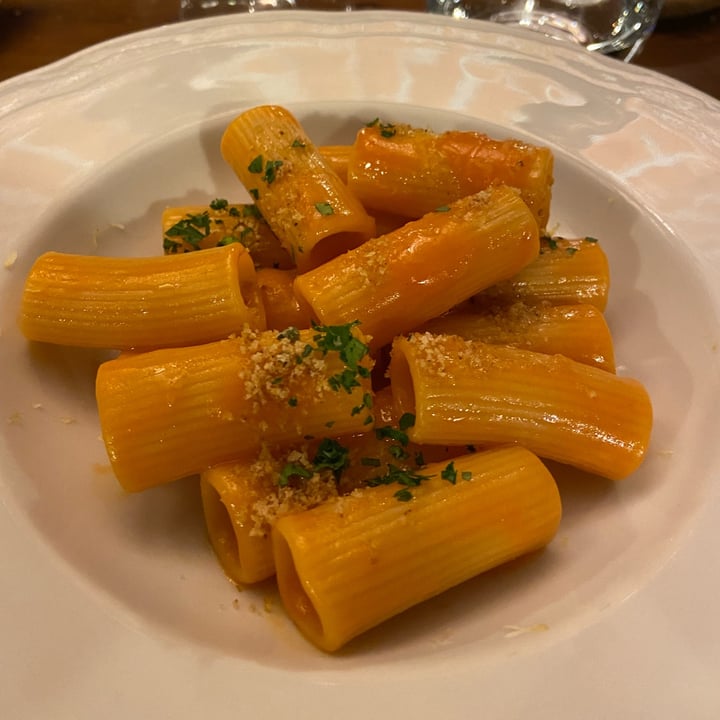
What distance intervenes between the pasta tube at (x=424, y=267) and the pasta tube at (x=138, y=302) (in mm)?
158

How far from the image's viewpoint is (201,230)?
1.71 m

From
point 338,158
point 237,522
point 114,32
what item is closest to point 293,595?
point 237,522

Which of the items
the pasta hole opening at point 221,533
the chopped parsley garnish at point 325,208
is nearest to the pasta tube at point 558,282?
the chopped parsley garnish at point 325,208

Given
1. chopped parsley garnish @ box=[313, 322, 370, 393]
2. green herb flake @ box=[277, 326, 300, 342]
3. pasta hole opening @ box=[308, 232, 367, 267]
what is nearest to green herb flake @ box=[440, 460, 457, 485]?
chopped parsley garnish @ box=[313, 322, 370, 393]

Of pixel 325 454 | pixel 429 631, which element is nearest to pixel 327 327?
pixel 325 454

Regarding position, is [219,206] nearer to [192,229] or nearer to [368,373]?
[192,229]

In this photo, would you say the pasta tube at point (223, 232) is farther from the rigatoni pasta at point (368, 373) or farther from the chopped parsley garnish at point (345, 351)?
the chopped parsley garnish at point (345, 351)

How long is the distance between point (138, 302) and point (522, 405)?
0.79 metres

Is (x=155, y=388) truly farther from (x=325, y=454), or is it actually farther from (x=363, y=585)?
(x=363, y=585)

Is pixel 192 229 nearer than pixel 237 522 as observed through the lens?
No

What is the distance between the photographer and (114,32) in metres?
2.73

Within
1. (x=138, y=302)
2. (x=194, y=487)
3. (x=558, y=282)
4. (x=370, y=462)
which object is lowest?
(x=194, y=487)

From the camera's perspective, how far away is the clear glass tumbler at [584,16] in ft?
8.74

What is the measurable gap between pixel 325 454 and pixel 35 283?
70 centimetres
